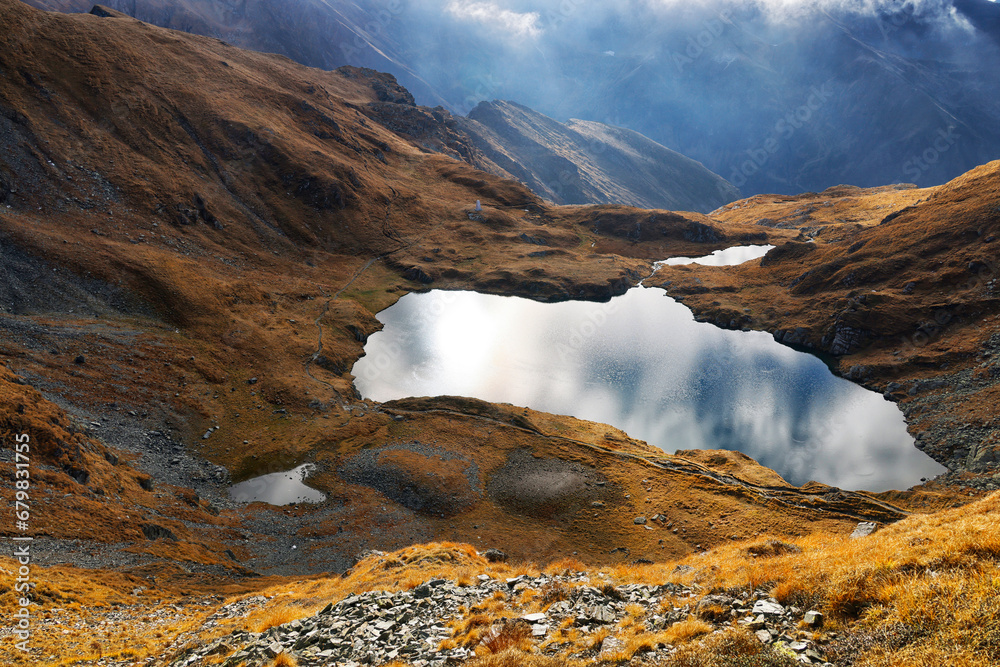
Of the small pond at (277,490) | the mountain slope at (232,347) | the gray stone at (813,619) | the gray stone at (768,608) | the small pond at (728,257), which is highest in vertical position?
the small pond at (728,257)

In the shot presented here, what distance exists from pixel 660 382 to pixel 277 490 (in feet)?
172

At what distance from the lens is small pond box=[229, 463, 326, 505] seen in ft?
141

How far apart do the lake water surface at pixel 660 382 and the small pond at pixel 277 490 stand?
64.5 ft

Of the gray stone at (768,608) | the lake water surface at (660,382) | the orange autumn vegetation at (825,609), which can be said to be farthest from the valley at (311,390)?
the lake water surface at (660,382)

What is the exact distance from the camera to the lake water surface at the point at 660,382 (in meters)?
57.0

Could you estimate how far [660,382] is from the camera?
236ft

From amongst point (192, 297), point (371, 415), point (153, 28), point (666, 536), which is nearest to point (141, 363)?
point (192, 297)

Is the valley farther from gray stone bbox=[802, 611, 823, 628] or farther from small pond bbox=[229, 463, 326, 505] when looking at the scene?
small pond bbox=[229, 463, 326, 505]

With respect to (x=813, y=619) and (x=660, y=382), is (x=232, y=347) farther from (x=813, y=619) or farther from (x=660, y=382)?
(x=813, y=619)

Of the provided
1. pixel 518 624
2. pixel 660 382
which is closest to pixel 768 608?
pixel 518 624

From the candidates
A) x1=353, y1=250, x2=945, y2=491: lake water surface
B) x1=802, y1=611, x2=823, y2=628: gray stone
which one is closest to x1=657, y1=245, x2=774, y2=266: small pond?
x1=353, y1=250, x2=945, y2=491: lake water surface

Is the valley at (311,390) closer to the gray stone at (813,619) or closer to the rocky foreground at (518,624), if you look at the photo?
the gray stone at (813,619)

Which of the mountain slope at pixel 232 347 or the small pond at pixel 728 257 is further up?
the small pond at pixel 728 257

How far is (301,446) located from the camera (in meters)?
50.4
